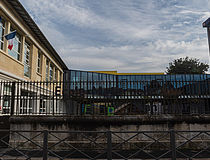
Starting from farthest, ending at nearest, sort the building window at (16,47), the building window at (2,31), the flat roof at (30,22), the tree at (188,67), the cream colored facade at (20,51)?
the tree at (188,67) → the building window at (16,47) → the flat roof at (30,22) → the building window at (2,31) → the cream colored facade at (20,51)

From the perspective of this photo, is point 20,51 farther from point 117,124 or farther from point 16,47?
point 117,124

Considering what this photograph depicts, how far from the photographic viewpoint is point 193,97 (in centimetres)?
971

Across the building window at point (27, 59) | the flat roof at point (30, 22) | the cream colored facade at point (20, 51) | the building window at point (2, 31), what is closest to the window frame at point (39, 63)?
the cream colored facade at point (20, 51)

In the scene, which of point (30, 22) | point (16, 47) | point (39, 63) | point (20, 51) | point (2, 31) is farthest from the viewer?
point (39, 63)

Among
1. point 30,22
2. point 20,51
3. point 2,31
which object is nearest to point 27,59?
point 20,51

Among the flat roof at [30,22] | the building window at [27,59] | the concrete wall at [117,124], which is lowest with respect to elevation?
the concrete wall at [117,124]

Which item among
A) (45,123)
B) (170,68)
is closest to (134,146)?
(45,123)

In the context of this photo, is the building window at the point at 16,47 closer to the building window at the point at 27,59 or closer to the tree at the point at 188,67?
the building window at the point at 27,59

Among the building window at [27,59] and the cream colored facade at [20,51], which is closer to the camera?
the cream colored facade at [20,51]

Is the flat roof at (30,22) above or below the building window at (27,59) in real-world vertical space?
above

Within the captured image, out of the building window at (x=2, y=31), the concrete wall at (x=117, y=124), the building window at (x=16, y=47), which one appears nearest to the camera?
the concrete wall at (x=117, y=124)

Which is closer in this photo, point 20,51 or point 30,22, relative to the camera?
point 20,51

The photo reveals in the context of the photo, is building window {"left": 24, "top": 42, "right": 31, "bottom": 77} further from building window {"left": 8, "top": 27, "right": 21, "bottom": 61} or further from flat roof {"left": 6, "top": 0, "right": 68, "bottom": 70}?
flat roof {"left": 6, "top": 0, "right": 68, "bottom": 70}

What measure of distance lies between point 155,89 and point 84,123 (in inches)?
171
